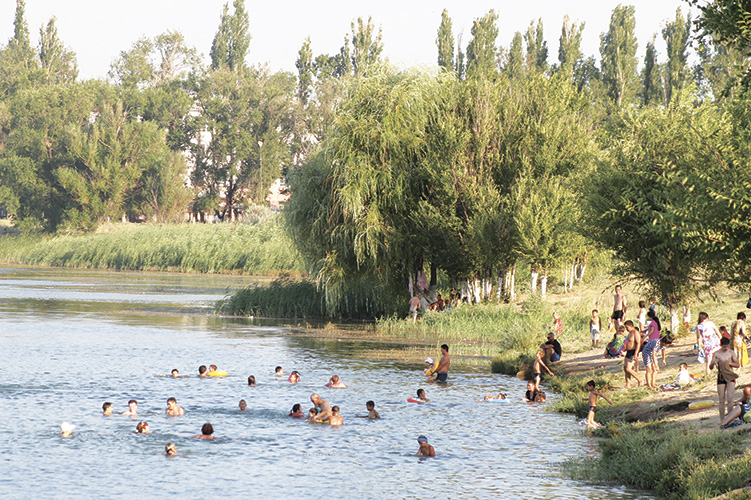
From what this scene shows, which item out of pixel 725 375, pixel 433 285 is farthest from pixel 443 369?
pixel 433 285

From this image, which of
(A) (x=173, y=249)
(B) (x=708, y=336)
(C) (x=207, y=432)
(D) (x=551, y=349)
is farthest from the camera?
(A) (x=173, y=249)

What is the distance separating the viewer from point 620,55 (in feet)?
283

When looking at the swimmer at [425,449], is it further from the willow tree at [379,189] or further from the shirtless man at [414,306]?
the shirtless man at [414,306]

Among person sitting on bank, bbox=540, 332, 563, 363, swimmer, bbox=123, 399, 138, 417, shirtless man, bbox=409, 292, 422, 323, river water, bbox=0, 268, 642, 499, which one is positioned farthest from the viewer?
shirtless man, bbox=409, 292, 422, 323

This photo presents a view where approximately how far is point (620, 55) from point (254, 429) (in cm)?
7284

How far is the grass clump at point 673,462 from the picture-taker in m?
15.2

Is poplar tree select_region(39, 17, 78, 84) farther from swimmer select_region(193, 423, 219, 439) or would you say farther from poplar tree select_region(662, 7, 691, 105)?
swimmer select_region(193, 423, 219, 439)

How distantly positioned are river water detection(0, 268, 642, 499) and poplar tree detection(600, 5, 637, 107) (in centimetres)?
5698

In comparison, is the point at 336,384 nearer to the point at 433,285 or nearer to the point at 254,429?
the point at 254,429

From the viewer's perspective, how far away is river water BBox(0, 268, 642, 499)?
17812mm

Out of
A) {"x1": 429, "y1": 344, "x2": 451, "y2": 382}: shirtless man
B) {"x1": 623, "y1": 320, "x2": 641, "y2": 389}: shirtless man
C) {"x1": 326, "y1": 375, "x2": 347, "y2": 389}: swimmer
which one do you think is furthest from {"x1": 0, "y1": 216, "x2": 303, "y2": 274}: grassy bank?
{"x1": 623, "y1": 320, "x2": 641, "y2": 389}: shirtless man

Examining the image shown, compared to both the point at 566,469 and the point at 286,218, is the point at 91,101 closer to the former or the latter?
the point at 286,218

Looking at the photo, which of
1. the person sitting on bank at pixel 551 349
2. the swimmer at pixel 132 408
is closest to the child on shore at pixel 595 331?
→ the person sitting on bank at pixel 551 349

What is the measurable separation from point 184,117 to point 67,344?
275 feet
